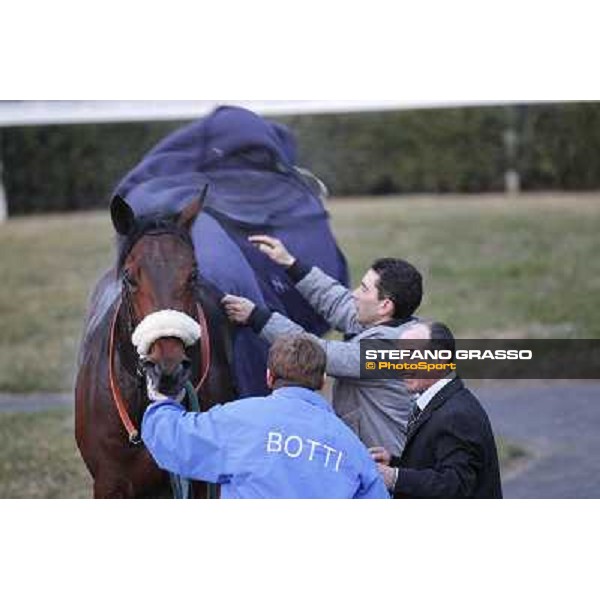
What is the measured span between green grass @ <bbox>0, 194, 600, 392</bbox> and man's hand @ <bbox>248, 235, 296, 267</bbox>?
0.96ft

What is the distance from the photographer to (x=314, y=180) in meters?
5.12

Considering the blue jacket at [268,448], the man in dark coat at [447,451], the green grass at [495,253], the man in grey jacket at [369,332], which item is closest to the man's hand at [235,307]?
the man in grey jacket at [369,332]

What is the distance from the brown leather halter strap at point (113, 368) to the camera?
4285 mm

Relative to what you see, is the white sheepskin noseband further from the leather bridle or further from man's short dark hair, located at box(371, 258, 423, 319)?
man's short dark hair, located at box(371, 258, 423, 319)

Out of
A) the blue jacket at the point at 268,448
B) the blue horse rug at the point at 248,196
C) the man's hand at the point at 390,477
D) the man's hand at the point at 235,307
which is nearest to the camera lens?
the blue jacket at the point at 268,448

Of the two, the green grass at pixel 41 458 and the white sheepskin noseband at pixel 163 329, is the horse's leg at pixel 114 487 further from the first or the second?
the white sheepskin noseband at pixel 163 329

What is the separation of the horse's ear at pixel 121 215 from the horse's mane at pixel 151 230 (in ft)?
0.07

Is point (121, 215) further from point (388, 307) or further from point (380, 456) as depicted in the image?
point (380, 456)

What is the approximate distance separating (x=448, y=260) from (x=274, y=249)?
3.12ft

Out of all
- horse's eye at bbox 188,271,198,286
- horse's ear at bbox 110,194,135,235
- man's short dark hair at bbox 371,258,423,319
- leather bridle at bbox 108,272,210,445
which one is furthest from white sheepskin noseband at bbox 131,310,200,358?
man's short dark hair at bbox 371,258,423,319

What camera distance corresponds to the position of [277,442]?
11.9 feet

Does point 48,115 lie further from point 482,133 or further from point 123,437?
point 482,133

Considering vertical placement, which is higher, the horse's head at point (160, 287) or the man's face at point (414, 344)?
the horse's head at point (160, 287)
